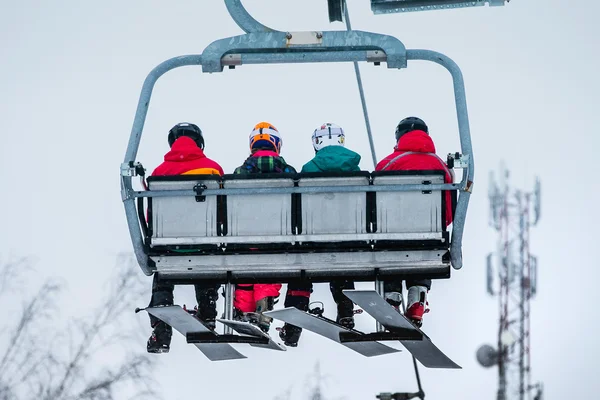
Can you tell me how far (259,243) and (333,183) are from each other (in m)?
0.63

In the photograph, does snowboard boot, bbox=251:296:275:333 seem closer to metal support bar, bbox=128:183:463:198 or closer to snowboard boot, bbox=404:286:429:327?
snowboard boot, bbox=404:286:429:327

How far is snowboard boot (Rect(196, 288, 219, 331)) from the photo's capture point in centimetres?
1022

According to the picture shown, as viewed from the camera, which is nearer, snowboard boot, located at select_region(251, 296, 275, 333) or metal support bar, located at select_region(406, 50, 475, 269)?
metal support bar, located at select_region(406, 50, 475, 269)

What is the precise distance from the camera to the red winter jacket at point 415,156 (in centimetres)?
950

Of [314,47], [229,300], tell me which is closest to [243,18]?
[314,47]

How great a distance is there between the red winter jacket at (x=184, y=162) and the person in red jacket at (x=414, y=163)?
3.85 feet

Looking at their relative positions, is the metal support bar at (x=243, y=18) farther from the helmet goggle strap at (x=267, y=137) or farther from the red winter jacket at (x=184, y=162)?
the helmet goggle strap at (x=267, y=137)

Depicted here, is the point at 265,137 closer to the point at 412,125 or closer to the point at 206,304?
the point at 412,125

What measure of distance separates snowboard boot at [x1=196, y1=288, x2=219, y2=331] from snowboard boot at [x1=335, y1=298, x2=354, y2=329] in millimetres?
902

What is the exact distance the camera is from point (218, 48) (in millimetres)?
8992

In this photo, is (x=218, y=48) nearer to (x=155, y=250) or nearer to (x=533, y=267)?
(x=155, y=250)

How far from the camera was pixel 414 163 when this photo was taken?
951 cm

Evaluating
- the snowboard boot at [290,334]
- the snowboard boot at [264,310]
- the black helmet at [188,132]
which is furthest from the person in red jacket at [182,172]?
the snowboard boot at [290,334]

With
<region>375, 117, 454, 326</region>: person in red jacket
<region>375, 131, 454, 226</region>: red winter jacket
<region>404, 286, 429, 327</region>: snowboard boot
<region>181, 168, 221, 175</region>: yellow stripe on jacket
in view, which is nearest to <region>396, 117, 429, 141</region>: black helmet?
<region>375, 117, 454, 326</region>: person in red jacket
